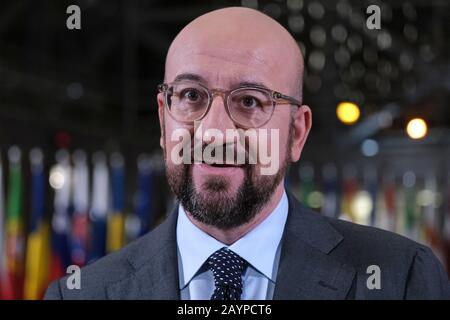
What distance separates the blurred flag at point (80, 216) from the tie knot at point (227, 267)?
4.65 metres

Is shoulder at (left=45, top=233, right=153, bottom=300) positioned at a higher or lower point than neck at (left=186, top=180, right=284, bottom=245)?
lower

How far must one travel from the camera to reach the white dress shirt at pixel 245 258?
1529 millimetres

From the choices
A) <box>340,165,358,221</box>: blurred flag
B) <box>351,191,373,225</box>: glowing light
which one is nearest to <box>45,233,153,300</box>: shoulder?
<box>340,165,358,221</box>: blurred flag

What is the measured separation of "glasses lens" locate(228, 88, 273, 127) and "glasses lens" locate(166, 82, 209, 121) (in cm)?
6

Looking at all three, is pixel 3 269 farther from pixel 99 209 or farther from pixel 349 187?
pixel 349 187

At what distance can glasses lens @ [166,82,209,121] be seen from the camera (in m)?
1.43

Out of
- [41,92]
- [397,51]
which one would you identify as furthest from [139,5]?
[41,92]

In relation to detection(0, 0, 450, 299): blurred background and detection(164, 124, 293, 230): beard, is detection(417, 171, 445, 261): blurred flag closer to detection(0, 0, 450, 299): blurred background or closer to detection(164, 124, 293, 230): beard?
detection(0, 0, 450, 299): blurred background

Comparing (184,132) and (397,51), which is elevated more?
(397,51)

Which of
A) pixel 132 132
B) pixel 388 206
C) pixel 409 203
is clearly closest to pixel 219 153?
pixel 132 132

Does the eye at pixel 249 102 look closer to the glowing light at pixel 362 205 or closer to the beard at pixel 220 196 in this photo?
the beard at pixel 220 196

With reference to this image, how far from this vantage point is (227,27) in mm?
1439
